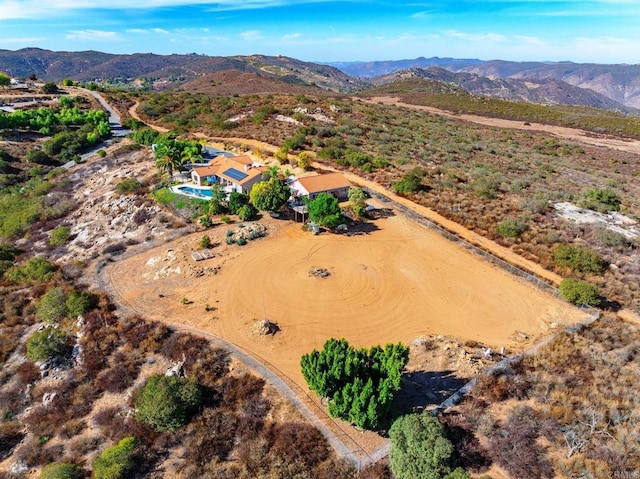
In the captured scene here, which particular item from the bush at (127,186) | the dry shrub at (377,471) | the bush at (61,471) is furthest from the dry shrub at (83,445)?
the bush at (127,186)

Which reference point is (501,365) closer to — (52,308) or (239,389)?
(239,389)

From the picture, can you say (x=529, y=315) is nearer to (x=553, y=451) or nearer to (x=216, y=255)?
(x=553, y=451)

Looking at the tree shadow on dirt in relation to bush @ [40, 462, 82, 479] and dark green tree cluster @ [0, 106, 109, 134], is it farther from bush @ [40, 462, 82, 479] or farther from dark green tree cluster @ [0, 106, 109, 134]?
dark green tree cluster @ [0, 106, 109, 134]

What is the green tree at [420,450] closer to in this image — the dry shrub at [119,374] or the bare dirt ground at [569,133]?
the dry shrub at [119,374]

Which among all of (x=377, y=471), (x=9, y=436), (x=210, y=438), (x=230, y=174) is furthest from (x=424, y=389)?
(x=230, y=174)

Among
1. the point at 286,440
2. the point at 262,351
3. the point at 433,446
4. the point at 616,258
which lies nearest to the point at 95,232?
the point at 262,351

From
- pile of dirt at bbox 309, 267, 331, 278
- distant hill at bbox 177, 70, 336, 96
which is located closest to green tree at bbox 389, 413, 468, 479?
pile of dirt at bbox 309, 267, 331, 278

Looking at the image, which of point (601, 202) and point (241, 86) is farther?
point (241, 86)
